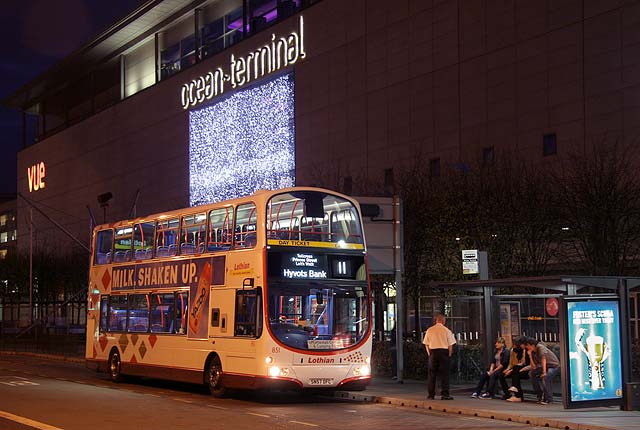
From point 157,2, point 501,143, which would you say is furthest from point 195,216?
point 157,2

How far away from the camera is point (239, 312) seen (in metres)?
21.2

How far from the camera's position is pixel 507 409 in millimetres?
18141

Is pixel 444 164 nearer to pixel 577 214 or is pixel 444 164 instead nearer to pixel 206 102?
pixel 577 214

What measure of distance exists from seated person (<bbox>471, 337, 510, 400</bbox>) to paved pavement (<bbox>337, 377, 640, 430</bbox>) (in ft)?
1.04

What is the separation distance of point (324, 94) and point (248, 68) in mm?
9539

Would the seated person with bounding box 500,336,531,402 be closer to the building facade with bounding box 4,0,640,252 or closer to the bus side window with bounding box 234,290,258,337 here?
the bus side window with bounding box 234,290,258,337

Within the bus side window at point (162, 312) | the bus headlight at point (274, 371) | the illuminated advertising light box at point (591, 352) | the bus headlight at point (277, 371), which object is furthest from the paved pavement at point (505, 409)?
the bus side window at point (162, 312)

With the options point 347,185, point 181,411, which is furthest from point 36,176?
point 181,411

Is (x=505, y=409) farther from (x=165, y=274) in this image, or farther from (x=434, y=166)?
(x=434, y=166)

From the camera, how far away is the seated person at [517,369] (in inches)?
778

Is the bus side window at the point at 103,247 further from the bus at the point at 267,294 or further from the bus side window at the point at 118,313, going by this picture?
the bus at the point at 267,294

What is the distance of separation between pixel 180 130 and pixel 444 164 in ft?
102

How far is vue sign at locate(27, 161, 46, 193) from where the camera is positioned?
97.1 m

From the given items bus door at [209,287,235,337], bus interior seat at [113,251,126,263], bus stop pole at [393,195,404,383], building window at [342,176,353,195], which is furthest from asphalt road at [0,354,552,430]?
building window at [342,176,353,195]
